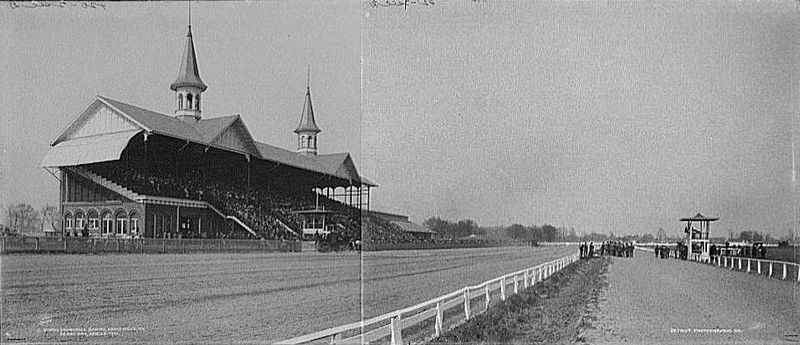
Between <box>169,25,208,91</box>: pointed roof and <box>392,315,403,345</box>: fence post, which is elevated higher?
<box>169,25,208,91</box>: pointed roof

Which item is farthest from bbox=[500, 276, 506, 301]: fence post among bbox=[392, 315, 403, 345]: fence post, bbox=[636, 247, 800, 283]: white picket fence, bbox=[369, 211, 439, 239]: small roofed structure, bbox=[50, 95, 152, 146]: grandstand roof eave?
bbox=[50, 95, 152, 146]: grandstand roof eave

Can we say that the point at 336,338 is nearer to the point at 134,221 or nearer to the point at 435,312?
the point at 435,312

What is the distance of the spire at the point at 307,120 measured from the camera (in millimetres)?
4430

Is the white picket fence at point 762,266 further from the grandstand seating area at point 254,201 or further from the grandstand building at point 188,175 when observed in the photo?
the grandstand building at point 188,175

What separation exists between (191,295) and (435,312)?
1.59 meters

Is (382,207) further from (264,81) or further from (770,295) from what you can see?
(770,295)

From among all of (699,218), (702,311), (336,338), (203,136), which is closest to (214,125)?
(203,136)

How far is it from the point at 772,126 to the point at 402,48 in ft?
8.17

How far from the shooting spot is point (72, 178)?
4215 millimetres

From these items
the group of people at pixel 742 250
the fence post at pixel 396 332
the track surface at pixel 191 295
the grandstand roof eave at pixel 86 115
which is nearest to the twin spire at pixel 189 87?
the grandstand roof eave at pixel 86 115

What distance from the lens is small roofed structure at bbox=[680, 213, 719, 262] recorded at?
4.47 metres

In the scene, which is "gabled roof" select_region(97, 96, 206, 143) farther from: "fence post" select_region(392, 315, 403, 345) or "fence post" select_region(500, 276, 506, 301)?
"fence post" select_region(500, 276, 506, 301)

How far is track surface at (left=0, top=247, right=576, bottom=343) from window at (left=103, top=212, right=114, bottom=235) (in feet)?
0.53

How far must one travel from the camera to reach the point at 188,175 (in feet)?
14.0
